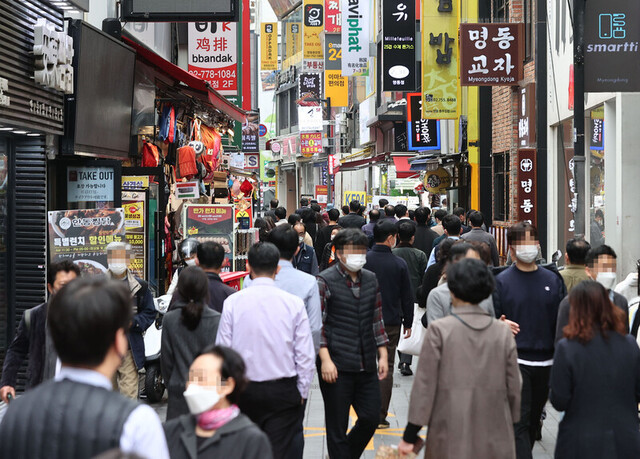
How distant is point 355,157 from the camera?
5147 centimetres

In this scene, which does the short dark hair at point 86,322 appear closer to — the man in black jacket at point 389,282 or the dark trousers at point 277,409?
the dark trousers at point 277,409

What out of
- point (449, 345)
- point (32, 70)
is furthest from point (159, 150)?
point (449, 345)

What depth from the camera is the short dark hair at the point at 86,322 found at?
2936mm

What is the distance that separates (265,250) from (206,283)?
0.44 metres

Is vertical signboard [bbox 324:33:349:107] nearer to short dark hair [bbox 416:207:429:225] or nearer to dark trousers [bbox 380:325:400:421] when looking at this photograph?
short dark hair [bbox 416:207:429:225]

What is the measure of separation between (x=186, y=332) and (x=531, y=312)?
260 centimetres

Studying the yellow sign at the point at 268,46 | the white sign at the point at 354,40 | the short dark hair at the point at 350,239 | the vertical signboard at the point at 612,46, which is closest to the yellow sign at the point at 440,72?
the white sign at the point at 354,40

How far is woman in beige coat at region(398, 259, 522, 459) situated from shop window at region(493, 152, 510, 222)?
A: 16627 millimetres

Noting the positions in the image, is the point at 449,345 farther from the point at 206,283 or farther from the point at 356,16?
the point at 356,16

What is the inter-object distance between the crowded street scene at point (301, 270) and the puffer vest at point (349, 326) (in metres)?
→ 0.02

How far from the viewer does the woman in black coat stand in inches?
203

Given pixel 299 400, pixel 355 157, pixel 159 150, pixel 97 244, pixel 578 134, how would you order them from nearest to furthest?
pixel 299 400, pixel 97 244, pixel 578 134, pixel 159 150, pixel 355 157

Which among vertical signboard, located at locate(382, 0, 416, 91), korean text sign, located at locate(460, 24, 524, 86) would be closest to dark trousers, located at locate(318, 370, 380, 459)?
korean text sign, located at locate(460, 24, 524, 86)

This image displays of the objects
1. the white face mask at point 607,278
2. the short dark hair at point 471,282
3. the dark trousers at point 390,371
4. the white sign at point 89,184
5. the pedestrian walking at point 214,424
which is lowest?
the dark trousers at point 390,371
